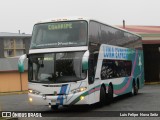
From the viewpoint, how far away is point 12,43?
315 feet

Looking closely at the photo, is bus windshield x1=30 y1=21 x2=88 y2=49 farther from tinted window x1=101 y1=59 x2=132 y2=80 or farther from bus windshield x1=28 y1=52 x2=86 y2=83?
tinted window x1=101 y1=59 x2=132 y2=80

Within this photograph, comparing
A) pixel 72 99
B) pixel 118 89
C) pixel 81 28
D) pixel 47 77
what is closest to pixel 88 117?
pixel 72 99

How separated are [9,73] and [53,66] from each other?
124 feet

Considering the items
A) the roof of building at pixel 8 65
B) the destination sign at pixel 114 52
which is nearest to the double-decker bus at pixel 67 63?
the destination sign at pixel 114 52

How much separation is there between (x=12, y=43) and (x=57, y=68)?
80967 mm

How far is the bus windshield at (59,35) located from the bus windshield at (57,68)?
17.3 inches

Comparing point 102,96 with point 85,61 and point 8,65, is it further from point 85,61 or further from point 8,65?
point 8,65

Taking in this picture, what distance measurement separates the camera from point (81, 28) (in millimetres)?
16812

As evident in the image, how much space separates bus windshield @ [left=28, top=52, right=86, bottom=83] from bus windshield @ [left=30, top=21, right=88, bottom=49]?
0.44 m

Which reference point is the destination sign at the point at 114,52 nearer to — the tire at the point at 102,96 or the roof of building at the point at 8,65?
the tire at the point at 102,96

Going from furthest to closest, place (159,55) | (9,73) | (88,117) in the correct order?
(9,73)
(159,55)
(88,117)

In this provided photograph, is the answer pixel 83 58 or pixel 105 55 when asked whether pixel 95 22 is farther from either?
pixel 83 58

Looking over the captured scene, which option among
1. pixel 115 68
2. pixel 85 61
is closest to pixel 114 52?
pixel 115 68

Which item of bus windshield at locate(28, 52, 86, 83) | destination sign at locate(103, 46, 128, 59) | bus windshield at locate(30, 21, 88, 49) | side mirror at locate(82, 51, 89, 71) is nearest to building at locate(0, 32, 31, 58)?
destination sign at locate(103, 46, 128, 59)
